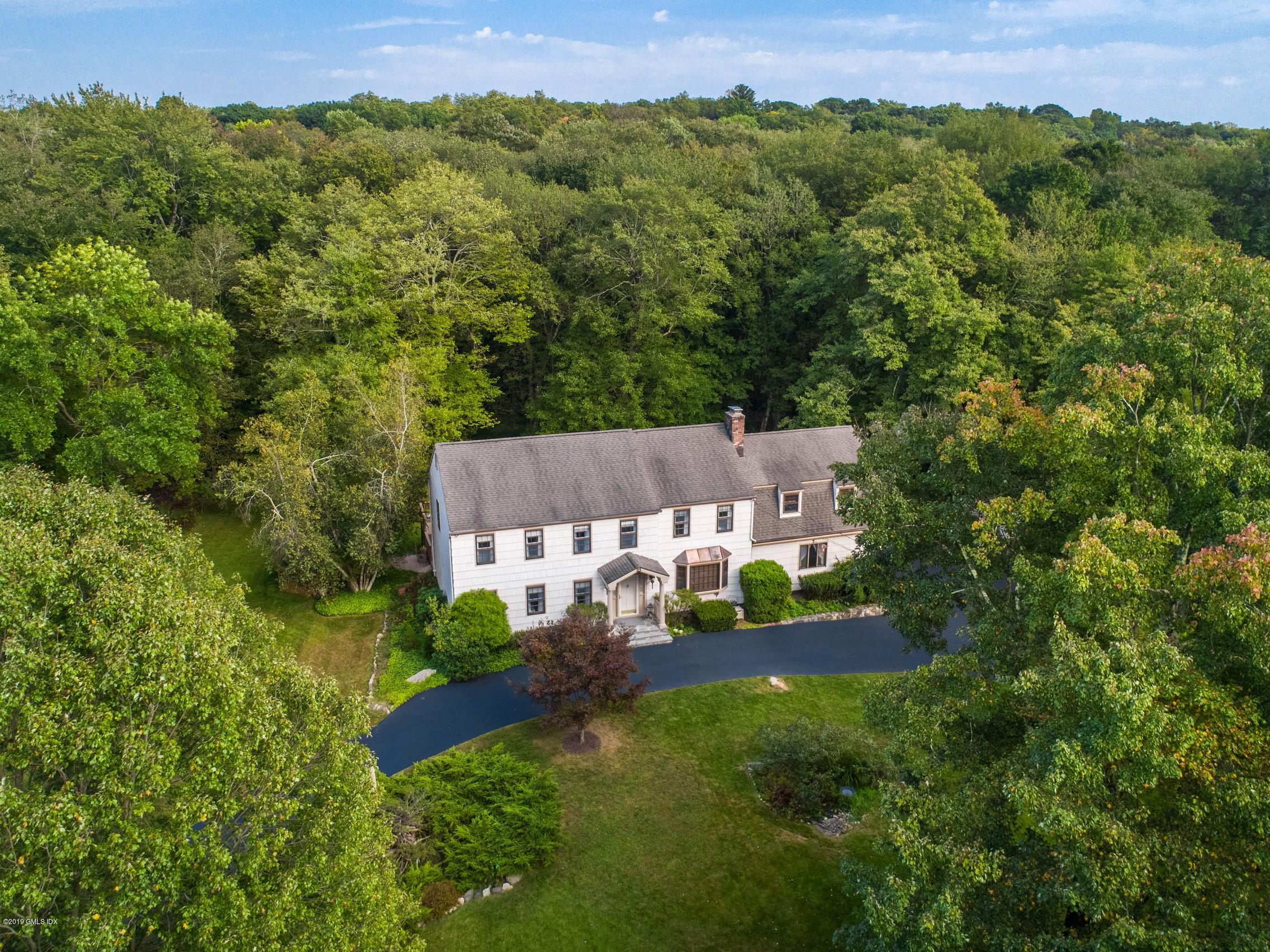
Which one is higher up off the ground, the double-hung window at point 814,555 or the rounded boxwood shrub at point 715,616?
the double-hung window at point 814,555

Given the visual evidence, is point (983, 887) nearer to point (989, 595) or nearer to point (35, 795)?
point (989, 595)

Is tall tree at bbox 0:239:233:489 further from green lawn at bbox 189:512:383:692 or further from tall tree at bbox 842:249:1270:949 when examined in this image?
tall tree at bbox 842:249:1270:949

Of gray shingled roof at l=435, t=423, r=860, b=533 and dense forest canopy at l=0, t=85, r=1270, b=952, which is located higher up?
dense forest canopy at l=0, t=85, r=1270, b=952

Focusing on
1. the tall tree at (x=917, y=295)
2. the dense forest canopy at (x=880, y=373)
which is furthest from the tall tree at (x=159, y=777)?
the tall tree at (x=917, y=295)

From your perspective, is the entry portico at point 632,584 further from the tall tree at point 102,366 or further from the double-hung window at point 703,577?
the tall tree at point 102,366

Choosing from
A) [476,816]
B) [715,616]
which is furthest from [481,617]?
[476,816]

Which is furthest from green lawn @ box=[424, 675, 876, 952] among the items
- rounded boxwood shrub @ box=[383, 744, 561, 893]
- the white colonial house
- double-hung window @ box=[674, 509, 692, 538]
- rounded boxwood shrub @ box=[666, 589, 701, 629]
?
double-hung window @ box=[674, 509, 692, 538]
